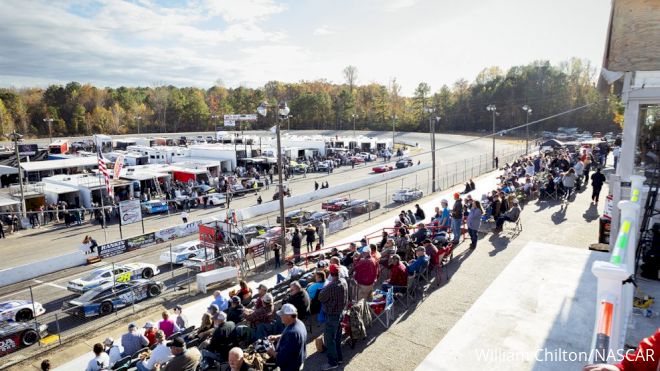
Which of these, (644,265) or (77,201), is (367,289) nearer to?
(644,265)

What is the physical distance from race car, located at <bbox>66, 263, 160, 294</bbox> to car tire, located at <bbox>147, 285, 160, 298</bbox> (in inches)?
52.5

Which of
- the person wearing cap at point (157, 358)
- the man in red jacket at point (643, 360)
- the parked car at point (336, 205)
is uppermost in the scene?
the man in red jacket at point (643, 360)

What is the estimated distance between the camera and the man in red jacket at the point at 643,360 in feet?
6.15

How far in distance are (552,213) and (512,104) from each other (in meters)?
85.0


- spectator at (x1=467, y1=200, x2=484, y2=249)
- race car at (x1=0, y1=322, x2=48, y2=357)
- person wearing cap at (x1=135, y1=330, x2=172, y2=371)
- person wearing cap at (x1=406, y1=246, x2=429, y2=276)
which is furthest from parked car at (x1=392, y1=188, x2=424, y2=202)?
person wearing cap at (x1=135, y1=330, x2=172, y2=371)

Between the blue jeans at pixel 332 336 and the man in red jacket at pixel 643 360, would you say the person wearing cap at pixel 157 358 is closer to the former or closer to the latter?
the blue jeans at pixel 332 336

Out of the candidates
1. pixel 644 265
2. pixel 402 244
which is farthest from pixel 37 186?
pixel 644 265

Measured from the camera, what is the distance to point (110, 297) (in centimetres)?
1548

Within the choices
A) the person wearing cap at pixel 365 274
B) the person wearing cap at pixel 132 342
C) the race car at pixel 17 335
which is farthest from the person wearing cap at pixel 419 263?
the race car at pixel 17 335

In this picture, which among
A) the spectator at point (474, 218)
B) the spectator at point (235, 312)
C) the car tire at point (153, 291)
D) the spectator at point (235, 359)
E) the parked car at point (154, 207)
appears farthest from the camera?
the parked car at point (154, 207)

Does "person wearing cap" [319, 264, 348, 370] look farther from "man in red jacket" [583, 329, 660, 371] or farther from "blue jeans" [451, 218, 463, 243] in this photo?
"blue jeans" [451, 218, 463, 243]

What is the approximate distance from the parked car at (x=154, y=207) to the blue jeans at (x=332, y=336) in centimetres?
2869

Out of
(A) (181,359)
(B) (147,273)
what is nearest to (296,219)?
(B) (147,273)

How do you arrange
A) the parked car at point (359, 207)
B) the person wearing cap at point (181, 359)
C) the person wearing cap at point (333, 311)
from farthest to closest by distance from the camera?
the parked car at point (359, 207), the person wearing cap at point (333, 311), the person wearing cap at point (181, 359)
